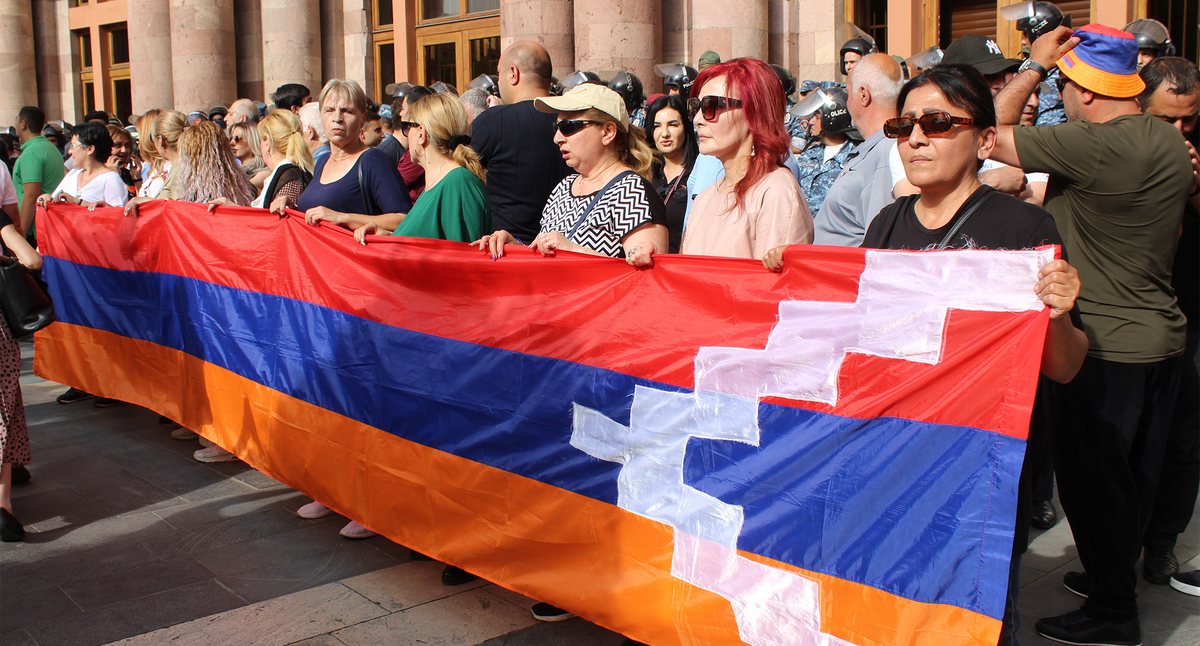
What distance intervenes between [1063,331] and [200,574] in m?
3.43

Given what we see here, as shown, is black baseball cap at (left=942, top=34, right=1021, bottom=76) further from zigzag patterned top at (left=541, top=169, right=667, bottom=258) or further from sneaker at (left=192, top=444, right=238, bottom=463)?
sneaker at (left=192, top=444, right=238, bottom=463)

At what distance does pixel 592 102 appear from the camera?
3771mm

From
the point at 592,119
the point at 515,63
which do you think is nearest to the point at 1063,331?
the point at 592,119

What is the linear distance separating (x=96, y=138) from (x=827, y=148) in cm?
533

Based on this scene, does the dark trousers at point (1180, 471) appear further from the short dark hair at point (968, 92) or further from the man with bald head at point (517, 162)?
the man with bald head at point (517, 162)

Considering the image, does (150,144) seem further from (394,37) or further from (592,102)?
(394,37)

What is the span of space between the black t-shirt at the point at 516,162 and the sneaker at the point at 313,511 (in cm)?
165

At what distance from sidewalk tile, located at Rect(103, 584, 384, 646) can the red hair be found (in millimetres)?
2117

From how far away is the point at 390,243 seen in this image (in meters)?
4.07

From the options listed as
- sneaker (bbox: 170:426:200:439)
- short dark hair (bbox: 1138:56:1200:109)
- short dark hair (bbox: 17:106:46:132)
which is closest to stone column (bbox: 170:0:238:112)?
short dark hair (bbox: 17:106:46:132)

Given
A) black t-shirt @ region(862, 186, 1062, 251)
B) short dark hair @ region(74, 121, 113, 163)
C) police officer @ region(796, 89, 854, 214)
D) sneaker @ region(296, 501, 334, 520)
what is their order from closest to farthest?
black t-shirt @ region(862, 186, 1062, 251), sneaker @ region(296, 501, 334, 520), police officer @ region(796, 89, 854, 214), short dark hair @ region(74, 121, 113, 163)

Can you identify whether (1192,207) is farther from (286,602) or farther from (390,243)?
(286,602)

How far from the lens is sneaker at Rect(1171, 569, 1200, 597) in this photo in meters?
3.66

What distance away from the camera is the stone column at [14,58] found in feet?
76.5
